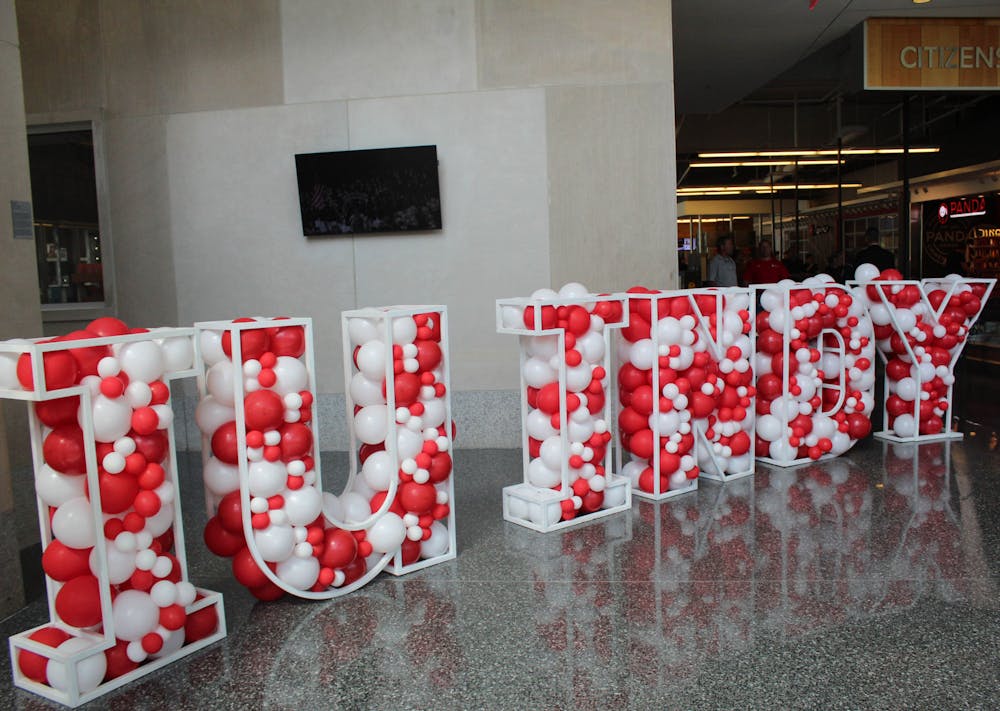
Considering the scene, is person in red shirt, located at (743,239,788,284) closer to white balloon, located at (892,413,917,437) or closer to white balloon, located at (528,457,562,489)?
white balloon, located at (892,413,917,437)

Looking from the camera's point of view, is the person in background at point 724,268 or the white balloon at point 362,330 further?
the person in background at point 724,268

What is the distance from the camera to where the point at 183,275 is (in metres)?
6.45

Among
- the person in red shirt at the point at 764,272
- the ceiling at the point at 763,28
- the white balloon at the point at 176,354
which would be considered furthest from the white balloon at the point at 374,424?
Result: the person in red shirt at the point at 764,272

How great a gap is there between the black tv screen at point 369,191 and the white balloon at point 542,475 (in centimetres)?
232

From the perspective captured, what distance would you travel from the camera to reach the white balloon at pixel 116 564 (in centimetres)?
282

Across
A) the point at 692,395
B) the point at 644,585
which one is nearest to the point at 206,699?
the point at 644,585

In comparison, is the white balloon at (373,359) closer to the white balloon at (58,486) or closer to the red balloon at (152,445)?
the red balloon at (152,445)

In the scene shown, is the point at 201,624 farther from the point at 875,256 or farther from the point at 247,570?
the point at 875,256

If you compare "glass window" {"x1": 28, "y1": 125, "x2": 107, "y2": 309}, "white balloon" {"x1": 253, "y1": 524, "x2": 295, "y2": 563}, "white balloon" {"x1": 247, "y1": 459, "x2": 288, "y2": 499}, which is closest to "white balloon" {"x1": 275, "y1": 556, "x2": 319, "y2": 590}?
"white balloon" {"x1": 253, "y1": 524, "x2": 295, "y2": 563}

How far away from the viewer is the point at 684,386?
477 cm

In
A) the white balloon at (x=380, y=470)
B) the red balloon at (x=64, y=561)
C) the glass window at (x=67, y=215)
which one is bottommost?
the red balloon at (x=64, y=561)

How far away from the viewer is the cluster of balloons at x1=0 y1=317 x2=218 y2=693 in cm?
277

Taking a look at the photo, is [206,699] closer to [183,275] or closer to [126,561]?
[126,561]

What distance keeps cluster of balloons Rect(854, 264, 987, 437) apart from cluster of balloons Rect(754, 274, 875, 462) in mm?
311
